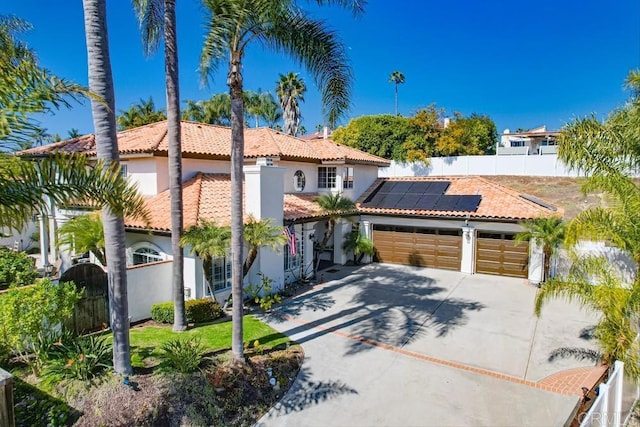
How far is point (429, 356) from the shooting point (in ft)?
34.0

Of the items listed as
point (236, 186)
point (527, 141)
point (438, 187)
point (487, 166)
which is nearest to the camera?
point (236, 186)

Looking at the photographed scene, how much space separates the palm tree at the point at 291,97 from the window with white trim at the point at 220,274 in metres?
28.4

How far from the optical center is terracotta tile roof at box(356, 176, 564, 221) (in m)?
18.1

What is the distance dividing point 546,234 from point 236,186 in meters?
13.9

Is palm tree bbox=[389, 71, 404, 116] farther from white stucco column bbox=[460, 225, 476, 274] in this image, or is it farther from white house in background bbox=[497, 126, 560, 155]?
white stucco column bbox=[460, 225, 476, 274]

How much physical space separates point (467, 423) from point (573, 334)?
Answer: 688 cm

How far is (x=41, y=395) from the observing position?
6.97 meters

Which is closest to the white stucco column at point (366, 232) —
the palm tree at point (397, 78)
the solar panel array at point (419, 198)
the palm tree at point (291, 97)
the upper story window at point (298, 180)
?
the solar panel array at point (419, 198)

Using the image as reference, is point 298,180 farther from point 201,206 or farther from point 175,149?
point 175,149

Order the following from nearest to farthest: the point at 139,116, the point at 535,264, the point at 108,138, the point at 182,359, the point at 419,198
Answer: the point at 108,138, the point at 182,359, the point at 535,264, the point at 419,198, the point at 139,116

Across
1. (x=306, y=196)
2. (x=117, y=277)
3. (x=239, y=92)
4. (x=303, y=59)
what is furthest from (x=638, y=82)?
(x=306, y=196)

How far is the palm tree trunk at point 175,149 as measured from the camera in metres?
10.1

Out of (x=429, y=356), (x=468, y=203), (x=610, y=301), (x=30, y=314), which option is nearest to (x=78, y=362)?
(x=30, y=314)

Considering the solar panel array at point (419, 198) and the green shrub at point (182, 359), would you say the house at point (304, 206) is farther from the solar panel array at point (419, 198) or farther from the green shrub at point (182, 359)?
the green shrub at point (182, 359)
